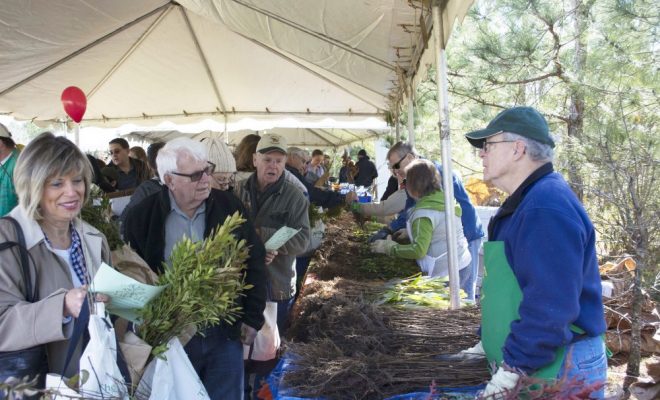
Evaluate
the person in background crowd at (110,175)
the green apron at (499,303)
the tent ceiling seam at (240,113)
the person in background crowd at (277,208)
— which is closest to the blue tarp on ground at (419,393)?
the green apron at (499,303)

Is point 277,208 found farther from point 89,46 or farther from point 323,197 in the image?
point 89,46

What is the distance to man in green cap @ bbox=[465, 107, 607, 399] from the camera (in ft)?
5.11

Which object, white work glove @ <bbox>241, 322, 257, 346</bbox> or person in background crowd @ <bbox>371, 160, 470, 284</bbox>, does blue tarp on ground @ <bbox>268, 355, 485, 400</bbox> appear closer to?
white work glove @ <bbox>241, 322, 257, 346</bbox>

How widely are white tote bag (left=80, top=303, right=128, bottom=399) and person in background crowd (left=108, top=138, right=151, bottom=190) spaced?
478cm

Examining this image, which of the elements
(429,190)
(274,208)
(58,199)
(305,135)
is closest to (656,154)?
(429,190)

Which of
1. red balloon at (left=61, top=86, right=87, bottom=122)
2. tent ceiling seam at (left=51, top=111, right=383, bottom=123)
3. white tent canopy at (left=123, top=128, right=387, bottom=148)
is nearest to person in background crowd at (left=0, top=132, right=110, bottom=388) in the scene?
red balloon at (left=61, top=86, right=87, bottom=122)

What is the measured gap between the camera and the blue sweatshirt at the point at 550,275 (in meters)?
1.55

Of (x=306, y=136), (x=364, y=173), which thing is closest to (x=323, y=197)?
(x=364, y=173)

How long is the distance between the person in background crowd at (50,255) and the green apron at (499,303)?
1277 millimetres

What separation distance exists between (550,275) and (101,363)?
4.37 ft

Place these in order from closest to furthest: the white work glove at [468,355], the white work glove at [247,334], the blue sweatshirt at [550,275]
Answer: the blue sweatshirt at [550,275] → the white work glove at [468,355] → the white work glove at [247,334]

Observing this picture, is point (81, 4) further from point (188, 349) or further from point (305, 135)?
point (305, 135)

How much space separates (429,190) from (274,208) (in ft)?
3.90

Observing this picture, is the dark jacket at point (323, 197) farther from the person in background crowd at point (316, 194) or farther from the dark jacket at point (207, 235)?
the dark jacket at point (207, 235)
